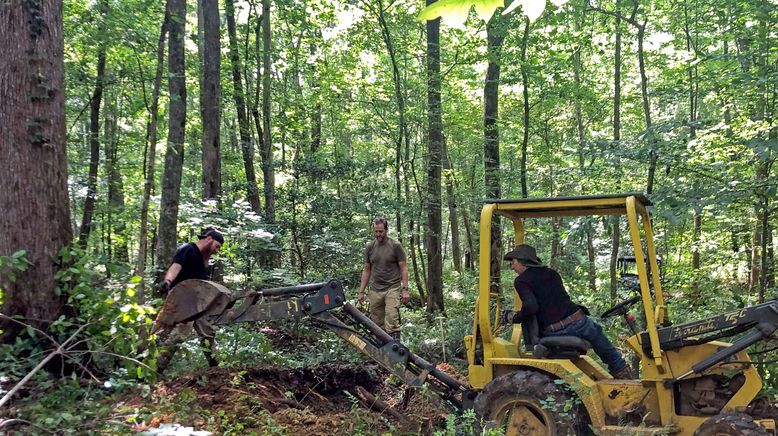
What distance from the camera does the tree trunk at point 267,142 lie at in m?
12.6

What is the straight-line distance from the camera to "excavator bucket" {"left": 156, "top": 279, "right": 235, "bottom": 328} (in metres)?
4.81

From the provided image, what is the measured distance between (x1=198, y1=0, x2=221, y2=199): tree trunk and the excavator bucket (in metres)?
5.62

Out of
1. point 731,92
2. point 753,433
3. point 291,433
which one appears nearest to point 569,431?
point 753,433

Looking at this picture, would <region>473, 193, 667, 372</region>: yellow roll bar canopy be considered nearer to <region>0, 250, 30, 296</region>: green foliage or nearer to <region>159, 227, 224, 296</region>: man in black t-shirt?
<region>159, 227, 224, 296</region>: man in black t-shirt

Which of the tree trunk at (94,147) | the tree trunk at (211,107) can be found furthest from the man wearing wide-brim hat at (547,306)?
the tree trunk at (94,147)

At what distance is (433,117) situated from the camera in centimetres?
1173

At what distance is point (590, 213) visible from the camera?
200 inches

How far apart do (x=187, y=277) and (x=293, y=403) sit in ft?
5.52

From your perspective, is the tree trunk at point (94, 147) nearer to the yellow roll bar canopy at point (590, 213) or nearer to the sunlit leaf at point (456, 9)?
the yellow roll bar canopy at point (590, 213)

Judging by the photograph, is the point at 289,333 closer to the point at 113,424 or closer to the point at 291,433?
the point at 291,433

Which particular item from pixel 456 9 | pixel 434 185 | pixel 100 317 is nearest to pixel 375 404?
pixel 100 317

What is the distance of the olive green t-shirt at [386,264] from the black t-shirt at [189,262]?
110 inches

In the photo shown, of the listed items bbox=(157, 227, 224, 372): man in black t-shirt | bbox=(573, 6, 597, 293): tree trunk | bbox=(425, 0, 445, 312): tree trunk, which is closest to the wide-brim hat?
bbox=(157, 227, 224, 372): man in black t-shirt

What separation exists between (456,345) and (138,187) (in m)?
13.1
